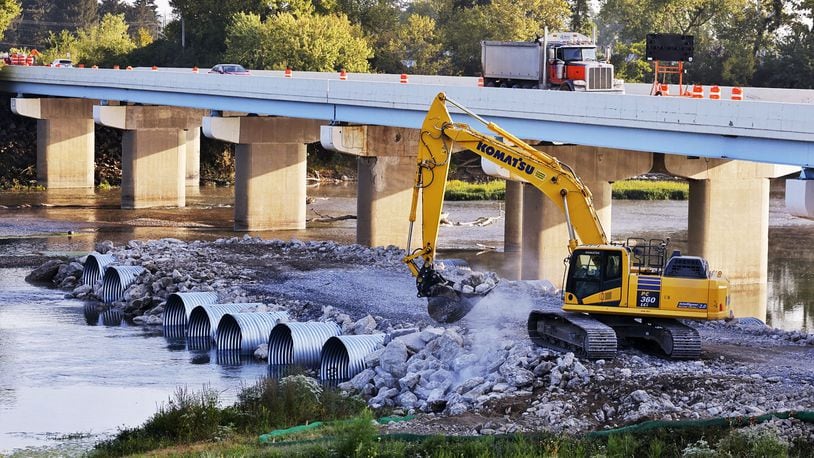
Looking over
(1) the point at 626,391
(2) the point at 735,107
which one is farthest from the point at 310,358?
(2) the point at 735,107

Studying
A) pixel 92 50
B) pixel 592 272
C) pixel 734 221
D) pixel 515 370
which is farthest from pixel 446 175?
pixel 92 50

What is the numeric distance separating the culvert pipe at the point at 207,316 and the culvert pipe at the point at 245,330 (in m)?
0.68

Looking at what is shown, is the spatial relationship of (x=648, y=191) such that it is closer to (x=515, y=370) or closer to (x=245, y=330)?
(x=245, y=330)

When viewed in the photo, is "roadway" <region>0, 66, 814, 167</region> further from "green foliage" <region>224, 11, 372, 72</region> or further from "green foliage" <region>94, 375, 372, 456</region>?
"green foliage" <region>224, 11, 372, 72</region>

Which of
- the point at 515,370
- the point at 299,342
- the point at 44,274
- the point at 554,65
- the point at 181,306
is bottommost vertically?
the point at 299,342

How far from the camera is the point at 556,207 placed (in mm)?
39812

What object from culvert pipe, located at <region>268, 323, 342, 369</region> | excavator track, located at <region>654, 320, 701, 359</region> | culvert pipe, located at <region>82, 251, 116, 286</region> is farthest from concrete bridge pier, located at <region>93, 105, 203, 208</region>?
excavator track, located at <region>654, 320, 701, 359</region>

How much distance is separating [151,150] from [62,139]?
11.4 m

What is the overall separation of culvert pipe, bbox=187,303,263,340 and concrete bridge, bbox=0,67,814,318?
9002 millimetres

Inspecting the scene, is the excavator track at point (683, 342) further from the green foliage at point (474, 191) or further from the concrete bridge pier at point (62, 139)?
the concrete bridge pier at point (62, 139)

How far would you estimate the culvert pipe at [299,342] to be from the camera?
27.2m

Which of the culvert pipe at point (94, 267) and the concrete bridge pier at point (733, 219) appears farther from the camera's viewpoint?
the concrete bridge pier at point (733, 219)

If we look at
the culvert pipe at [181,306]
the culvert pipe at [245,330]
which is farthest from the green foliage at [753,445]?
the culvert pipe at [181,306]

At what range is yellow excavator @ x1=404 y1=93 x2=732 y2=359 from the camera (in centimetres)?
2297
